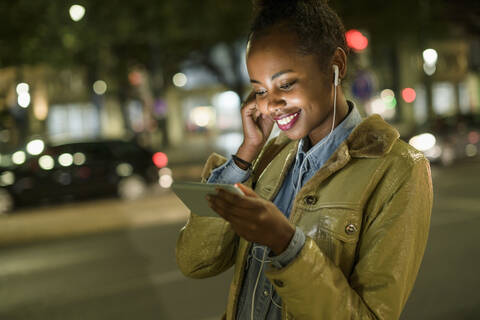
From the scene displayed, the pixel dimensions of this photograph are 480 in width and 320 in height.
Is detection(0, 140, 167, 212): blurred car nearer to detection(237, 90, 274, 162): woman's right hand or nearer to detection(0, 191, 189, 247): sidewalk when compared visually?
detection(0, 191, 189, 247): sidewalk

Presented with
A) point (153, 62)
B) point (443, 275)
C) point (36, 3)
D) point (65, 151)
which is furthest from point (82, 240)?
point (153, 62)

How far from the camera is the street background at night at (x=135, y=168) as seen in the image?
18.7 ft

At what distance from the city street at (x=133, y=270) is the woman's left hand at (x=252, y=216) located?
3.75 meters

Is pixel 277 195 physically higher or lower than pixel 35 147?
higher

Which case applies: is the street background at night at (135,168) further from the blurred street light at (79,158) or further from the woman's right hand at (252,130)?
the woman's right hand at (252,130)

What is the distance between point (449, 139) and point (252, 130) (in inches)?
647

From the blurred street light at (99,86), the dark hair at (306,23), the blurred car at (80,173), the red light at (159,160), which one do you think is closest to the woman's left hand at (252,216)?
the dark hair at (306,23)

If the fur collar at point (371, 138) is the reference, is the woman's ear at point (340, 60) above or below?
above

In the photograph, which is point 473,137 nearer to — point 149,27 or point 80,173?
point 149,27

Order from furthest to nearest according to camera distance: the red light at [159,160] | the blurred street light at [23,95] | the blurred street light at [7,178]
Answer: the blurred street light at [23,95] < the red light at [159,160] < the blurred street light at [7,178]

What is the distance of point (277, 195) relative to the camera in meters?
1.75

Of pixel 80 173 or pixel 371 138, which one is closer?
pixel 371 138

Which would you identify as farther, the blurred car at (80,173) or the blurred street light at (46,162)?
the blurred street light at (46,162)

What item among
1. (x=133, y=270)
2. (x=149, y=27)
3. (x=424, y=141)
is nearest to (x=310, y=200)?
(x=133, y=270)
